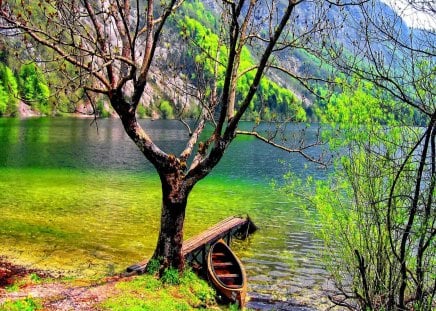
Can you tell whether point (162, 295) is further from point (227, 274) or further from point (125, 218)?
point (125, 218)

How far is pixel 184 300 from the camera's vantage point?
13945 mm

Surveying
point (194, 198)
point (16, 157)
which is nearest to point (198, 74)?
point (194, 198)

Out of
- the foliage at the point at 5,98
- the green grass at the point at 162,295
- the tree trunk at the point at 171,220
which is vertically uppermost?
the foliage at the point at 5,98

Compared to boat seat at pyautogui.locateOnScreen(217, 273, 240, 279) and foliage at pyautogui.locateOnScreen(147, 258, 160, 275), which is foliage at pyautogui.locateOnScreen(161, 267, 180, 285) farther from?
boat seat at pyautogui.locateOnScreen(217, 273, 240, 279)

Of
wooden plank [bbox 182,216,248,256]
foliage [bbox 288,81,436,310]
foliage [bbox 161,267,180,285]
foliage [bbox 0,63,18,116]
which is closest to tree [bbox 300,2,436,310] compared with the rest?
foliage [bbox 288,81,436,310]

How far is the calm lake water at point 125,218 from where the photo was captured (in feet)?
68.0

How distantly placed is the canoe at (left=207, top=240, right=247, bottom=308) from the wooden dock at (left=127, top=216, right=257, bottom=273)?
0.72 metres

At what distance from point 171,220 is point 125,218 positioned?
1623 centimetres

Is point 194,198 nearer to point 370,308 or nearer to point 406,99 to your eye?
point 370,308

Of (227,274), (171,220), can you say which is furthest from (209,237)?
(171,220)

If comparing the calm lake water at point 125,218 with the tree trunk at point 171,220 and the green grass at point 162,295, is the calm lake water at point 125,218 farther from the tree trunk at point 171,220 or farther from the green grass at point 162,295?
the tree trunk at point 171,220

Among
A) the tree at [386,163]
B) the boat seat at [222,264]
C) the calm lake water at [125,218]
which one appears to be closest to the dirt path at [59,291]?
the calm lake water at [125,218]

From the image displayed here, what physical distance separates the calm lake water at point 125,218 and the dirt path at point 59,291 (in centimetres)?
442

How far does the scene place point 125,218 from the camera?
30281 millimetres
